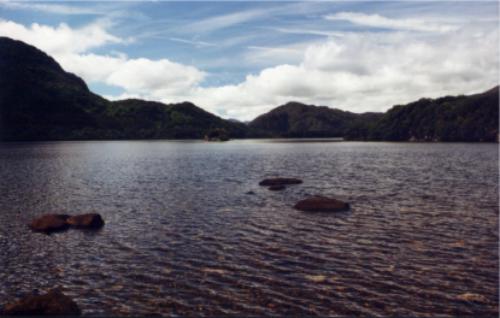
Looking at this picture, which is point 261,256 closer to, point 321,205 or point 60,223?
point 321,205

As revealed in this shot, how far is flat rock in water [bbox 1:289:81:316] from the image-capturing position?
16281 millimetres

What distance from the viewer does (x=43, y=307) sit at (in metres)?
16.4

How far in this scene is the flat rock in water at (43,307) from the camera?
53.4 feet

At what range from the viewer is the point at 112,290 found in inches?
752

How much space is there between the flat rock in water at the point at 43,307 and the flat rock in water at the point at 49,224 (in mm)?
14755

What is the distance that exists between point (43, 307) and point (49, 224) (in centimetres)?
1610

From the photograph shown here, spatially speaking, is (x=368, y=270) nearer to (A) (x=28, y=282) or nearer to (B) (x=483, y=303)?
(B) (x=483, y=303)

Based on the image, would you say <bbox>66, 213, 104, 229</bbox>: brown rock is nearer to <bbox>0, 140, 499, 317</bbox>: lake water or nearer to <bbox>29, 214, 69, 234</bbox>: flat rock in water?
<bbox>29, 214, 69, 234</bbox>: flat rock in water

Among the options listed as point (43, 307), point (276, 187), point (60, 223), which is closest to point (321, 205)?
point (276, 187)

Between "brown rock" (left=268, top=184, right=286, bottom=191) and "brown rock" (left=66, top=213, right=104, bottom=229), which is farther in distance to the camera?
"brown rock" (left=268, top=184, right=286, bottom=191)

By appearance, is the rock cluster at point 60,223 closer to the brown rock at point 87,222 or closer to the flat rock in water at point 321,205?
the brown rock at point 87,222

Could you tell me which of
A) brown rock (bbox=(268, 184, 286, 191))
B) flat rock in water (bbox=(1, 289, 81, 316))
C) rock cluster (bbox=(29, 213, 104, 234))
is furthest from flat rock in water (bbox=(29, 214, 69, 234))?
brown rock (bbox=(268, 184, 286, 191))

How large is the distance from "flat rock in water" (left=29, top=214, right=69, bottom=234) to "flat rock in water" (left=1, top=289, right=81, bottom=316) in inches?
581

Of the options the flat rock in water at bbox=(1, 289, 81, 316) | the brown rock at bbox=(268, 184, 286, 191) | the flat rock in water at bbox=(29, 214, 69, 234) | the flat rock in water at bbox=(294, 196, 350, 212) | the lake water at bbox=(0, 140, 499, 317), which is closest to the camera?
the flat rock in water at bbox=(1, 289, 81, 316)
